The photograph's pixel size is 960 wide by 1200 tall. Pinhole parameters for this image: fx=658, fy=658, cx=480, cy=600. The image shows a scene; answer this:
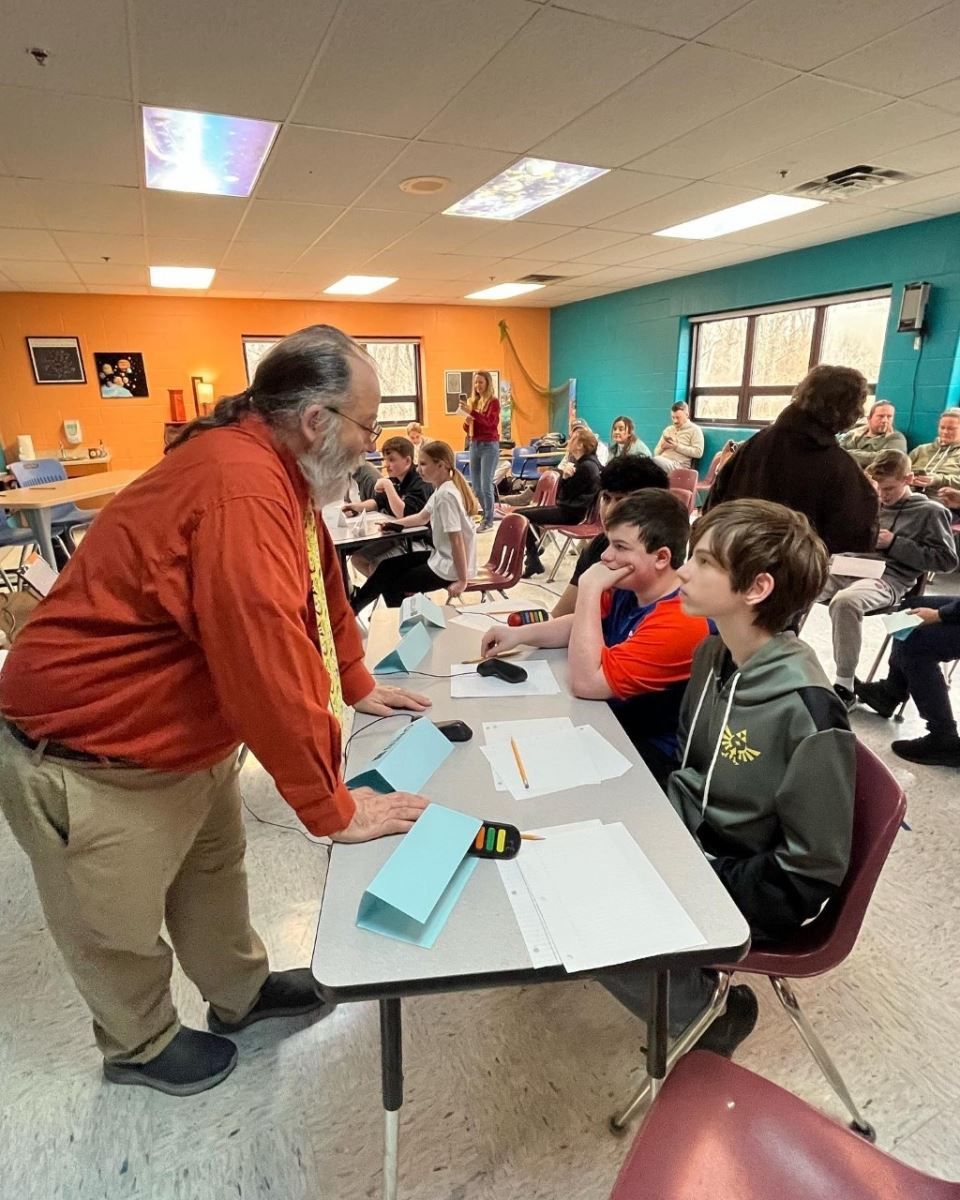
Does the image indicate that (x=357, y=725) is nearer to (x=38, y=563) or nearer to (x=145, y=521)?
(x=145, y=521)

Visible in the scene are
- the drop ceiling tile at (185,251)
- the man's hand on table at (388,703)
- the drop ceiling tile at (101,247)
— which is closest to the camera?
the man's hand on table at (388,703)

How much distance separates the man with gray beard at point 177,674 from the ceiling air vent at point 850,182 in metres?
4.46

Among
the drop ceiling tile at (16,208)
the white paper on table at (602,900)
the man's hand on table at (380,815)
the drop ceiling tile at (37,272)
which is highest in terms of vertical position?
the drop ceiling tile at (16,208)

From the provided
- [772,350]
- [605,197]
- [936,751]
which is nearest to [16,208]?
[605,197]

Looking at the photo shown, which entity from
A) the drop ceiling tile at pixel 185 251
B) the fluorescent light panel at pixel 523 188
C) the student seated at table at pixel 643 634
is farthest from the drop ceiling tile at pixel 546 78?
the drop ceiling tile at pixel 185 251

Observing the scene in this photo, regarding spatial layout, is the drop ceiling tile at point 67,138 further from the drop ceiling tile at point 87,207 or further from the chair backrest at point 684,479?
the chair backrest at point 684,479

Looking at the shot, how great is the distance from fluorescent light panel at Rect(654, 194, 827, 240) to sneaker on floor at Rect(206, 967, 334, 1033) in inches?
209

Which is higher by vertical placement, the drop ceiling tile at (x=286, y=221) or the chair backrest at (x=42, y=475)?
the drop ceiling tile at (x=286, y=221)

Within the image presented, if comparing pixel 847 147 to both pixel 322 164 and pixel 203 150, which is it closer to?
pixel 322 164

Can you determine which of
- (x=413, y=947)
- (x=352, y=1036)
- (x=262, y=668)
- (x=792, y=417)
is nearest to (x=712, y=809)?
(x=413, y=947)

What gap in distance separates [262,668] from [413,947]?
0.42 m

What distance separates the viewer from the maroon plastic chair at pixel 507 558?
3703 mm

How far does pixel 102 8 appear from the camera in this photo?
2.15 m

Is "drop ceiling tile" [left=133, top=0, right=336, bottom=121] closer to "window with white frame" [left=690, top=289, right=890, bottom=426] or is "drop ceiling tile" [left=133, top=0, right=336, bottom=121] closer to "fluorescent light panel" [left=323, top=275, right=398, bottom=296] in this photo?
"fluorescent light panel" [left=323, top=275, right=398, bottom=296]
